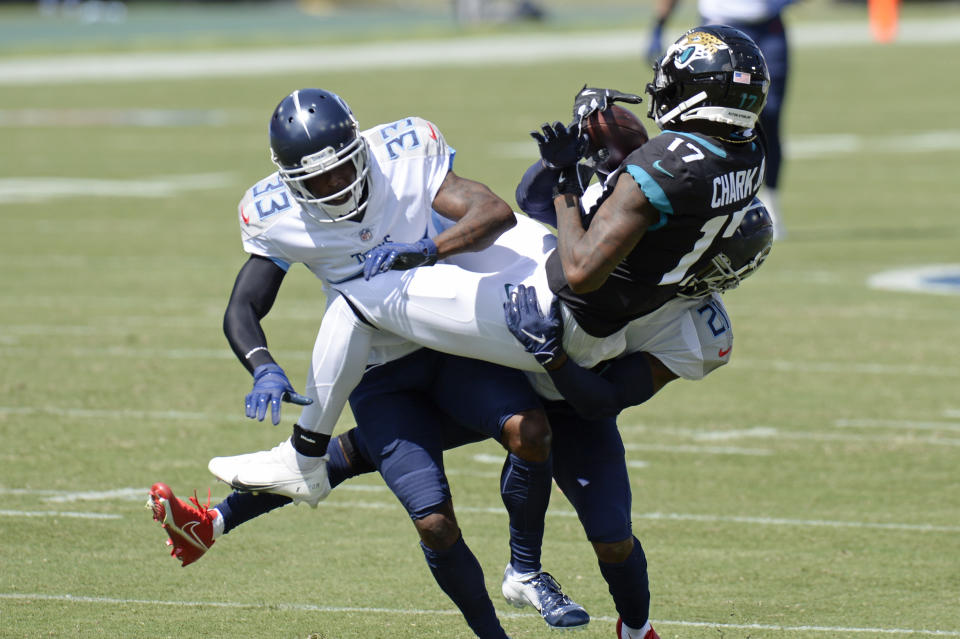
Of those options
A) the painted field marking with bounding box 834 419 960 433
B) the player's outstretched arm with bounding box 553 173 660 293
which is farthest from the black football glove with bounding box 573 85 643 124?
the painted field marking with bounding box 834 419 960 433

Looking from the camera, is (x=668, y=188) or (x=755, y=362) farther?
(x=755, y=362)

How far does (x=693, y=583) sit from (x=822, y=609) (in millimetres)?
486

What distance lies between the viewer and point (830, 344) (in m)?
9.70

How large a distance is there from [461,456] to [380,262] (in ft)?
9.66

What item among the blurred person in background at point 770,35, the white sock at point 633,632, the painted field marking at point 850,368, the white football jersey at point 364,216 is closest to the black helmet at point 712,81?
the white football jersey at point 364,216

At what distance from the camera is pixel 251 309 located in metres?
4.92

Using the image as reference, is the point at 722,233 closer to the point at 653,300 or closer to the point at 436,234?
the point at 653,300

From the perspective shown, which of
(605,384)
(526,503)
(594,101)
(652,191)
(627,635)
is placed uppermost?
(594,101)

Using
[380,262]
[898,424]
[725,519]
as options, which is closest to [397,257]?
[380,262]

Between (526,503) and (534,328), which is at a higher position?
(534,328)

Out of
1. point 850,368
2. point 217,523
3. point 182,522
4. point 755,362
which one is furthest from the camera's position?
point 755,362

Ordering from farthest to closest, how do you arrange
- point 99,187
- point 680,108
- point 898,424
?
point 99,187
point 898,424
point 680,108

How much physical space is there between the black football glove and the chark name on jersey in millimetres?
365

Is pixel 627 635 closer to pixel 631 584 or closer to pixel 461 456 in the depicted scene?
pixel 631 584
